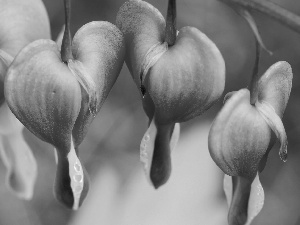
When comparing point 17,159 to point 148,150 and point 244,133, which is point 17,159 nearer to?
point 148,150

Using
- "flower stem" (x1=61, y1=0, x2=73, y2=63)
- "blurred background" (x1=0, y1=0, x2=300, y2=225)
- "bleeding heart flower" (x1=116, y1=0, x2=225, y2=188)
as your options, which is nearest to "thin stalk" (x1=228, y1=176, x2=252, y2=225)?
"bleeding heart flower" (x1=116, y1=0, x2=225, y2=188)

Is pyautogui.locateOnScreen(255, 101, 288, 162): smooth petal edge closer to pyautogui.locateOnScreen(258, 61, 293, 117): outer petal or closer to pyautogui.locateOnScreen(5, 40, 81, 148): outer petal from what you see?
pyautogui.locateOnScreen(258, 61, 293, 117): outer petal

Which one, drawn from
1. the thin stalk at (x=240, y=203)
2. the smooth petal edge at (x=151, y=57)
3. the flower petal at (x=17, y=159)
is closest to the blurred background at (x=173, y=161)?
the flower petal at (x=17, y=159)

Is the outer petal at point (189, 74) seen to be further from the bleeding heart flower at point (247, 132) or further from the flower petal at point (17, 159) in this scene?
the flower petal at point (17, 159)

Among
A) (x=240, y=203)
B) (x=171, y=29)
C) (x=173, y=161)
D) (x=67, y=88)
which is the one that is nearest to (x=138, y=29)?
(x=171, y=29)

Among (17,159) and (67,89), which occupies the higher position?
(67,89)

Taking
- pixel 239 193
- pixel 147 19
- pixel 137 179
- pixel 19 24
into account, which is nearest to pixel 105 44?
pixel 147 19

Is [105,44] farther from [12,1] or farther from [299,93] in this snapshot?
[299,93]
